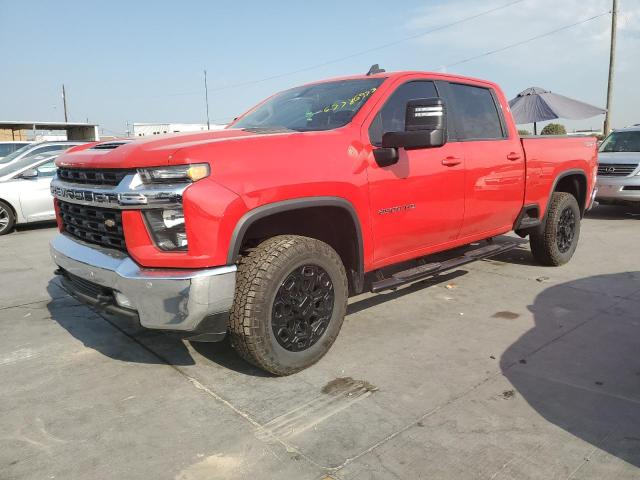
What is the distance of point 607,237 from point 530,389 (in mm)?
5607

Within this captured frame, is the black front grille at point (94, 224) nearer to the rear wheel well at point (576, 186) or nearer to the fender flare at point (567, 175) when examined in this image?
the fender flare at point (567, 175)

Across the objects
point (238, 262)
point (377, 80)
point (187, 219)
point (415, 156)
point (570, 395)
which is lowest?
point (570, 395)

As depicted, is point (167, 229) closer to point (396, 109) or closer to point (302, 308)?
point (302, 308)

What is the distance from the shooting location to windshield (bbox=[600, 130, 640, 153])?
33.7ft

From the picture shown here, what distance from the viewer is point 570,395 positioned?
114 inches

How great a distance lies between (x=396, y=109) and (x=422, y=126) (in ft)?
1.83

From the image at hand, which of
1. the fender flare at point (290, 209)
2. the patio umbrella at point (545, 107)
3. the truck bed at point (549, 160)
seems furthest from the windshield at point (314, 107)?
the patio umbrella at point (545, 107)

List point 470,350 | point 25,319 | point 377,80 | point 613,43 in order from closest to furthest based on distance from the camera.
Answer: point 470,350, point 377,80, point 25,319, point 613,43

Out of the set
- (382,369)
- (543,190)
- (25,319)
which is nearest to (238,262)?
(382,369)

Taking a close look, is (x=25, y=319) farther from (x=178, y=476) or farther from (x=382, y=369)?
(x=382, y=369)

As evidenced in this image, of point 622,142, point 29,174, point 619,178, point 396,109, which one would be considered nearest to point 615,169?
point 619,178

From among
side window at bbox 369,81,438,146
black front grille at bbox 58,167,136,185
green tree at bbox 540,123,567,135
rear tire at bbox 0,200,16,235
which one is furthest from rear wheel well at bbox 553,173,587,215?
green tree at bbox 540,123,567,135

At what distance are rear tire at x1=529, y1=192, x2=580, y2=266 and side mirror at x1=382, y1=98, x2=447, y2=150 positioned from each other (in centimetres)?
274

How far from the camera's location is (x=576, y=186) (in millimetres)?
5977
